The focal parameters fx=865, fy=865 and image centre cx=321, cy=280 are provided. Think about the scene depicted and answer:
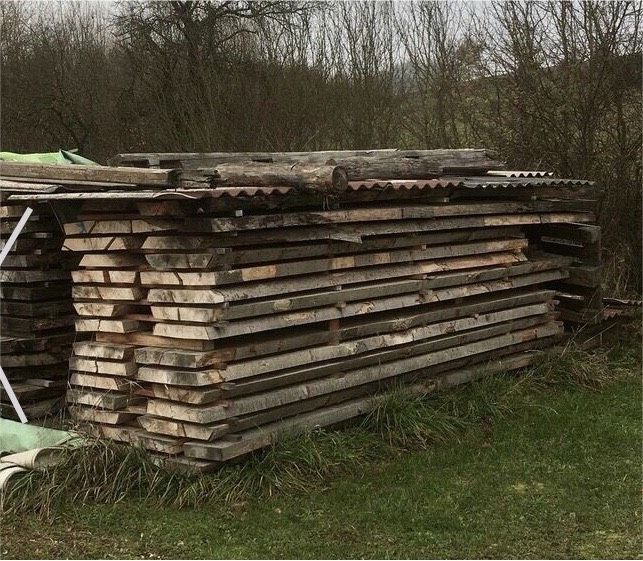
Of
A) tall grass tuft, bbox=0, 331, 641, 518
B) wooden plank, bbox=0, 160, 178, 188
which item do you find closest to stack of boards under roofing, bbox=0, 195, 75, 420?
wooden plank, bbox=0, 160, 178, 188

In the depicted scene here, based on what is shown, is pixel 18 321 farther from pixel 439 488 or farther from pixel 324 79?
pixel 324 79

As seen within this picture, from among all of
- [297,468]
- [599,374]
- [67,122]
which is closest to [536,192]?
[599,374]

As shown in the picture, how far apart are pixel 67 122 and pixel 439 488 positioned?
46.2ft

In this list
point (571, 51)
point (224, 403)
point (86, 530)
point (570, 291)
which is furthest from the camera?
point (571, 51)

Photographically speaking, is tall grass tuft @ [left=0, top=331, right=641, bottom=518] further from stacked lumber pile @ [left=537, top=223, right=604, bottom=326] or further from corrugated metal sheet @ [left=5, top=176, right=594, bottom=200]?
stacked lumber pile @ [left=537, top=223, right=604, bottom=326]

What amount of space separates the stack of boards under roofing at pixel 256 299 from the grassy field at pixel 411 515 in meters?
0.57

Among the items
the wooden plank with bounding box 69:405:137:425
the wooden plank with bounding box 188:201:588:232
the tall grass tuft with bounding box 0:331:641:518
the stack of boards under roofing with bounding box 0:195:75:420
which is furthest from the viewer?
the stack of boards under roofing with bounding box 0:195:75:420

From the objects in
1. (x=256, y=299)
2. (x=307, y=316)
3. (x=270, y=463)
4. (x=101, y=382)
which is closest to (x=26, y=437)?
(x=101, y=382)

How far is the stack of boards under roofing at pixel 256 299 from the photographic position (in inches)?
252

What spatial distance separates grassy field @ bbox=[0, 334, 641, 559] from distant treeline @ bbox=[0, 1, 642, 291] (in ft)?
20.6

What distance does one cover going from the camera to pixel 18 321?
8.00 meters

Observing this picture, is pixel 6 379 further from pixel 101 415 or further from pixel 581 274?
pixel 581 274

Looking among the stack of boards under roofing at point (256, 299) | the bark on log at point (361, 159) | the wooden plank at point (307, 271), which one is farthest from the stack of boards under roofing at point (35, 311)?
the wooden plank at point (307, 271)

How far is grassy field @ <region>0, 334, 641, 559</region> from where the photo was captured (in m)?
5.57
